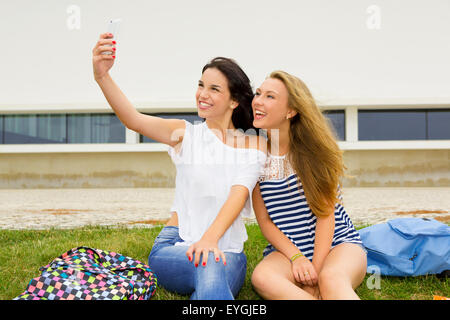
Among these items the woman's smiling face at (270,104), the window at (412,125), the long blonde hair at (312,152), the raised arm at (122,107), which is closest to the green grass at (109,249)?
the long blonde hair at (312,152)

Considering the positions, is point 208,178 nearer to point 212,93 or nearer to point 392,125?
point 212,93

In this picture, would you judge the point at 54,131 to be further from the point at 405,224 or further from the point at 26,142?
the point at 405,224

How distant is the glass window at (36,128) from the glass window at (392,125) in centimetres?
1788

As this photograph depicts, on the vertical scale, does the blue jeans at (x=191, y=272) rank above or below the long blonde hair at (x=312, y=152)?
below

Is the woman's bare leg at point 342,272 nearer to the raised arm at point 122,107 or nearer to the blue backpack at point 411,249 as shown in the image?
the blue backpack at point 411,249

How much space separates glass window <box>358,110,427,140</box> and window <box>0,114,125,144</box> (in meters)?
14.4

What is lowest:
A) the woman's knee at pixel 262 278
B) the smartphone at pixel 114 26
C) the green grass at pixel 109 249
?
the green grass at pixel 109 249

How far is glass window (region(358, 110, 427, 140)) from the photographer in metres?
21.6

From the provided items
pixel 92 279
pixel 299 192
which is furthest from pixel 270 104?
pixel 92 279

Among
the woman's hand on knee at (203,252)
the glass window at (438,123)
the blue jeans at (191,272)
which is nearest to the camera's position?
the blue jeans at (191,272)

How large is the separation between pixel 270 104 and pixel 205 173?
2.15ft

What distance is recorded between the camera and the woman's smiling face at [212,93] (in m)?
2.54

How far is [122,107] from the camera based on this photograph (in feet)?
7.38

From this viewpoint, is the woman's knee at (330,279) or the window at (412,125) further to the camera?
the window at (412,125)
